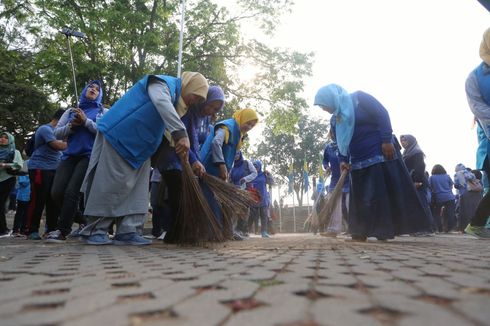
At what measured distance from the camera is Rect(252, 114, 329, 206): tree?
148ft

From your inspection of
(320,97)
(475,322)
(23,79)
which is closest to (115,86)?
(23,79)

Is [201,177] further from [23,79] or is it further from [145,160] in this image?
[23,79]

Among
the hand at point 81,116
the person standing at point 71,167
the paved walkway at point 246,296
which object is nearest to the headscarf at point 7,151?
the person standing at point 71,167

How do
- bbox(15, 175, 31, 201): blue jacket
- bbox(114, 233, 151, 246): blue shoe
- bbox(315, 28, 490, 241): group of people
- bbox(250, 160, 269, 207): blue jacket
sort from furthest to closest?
bbox(250, 160, 269, 207): blue jacket < bbox(15, 175, 31, 201): blue jacket < bbox(315, 28, 490, 241): group of people < bbox(114, 233, 151, 246): blue shoe

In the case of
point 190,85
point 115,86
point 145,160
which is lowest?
point 145,160

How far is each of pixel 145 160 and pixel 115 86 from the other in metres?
10.9

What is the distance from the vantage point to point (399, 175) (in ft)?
14.8

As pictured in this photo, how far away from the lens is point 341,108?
15.3 feet

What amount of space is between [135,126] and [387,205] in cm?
282

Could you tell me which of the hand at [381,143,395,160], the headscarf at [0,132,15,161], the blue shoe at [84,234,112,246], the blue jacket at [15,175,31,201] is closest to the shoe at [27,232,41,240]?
the headscarf at [0,132,15,161]

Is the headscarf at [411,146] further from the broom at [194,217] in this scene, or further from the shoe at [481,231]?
the broom at [194,217]

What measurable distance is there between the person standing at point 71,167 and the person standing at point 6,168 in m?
1.82

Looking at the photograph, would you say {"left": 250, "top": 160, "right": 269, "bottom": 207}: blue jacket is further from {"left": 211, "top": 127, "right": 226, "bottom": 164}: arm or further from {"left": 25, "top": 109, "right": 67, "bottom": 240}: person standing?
{"left": 25, "top": 109, "right": 67, "bottom": 240}: person standing

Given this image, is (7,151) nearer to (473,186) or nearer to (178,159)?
(178,159)
